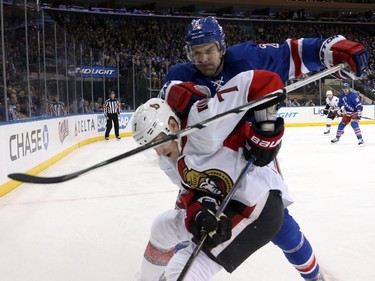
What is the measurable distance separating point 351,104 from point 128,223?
254 inches

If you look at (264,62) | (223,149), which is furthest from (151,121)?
(264,62)

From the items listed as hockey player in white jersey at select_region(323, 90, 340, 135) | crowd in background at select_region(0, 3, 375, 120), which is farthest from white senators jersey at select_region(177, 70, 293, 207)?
hockey player in white jersey at select_region(323, 90, 340, 135)

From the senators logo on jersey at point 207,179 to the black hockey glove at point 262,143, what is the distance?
0.35 feet

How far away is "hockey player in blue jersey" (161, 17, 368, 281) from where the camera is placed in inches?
52.9

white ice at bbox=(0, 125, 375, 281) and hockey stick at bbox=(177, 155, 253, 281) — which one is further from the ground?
hockey stick at bbox=(177, 155, 253, 281)

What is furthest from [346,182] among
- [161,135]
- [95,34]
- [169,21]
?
[169,21]

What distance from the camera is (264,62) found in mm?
1760

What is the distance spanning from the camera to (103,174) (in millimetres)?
4883

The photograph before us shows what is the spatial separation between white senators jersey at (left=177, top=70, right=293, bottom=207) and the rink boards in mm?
3080

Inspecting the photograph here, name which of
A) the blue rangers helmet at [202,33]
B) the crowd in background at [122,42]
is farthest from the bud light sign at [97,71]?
the blue rangers helmet at [202,33]

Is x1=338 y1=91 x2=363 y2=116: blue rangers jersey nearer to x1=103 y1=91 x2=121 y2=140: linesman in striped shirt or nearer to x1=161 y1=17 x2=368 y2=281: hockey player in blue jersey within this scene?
x1=103 y1=91 x2=121 y2=140: linesman in striped shirt

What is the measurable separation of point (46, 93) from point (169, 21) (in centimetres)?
1283

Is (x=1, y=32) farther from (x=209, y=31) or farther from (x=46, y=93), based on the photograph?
(x=209, y=31)

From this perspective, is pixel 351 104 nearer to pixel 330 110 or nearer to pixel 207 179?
pixel 330 110
